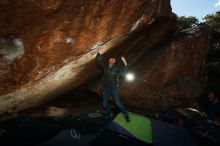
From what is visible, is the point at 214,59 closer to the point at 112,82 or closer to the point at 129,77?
the point at 129,77

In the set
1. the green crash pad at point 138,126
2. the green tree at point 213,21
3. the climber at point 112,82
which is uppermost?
the green tree at point 213,21

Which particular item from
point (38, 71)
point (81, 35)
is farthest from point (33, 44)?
point (81, 35)

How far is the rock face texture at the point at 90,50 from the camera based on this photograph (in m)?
5.54

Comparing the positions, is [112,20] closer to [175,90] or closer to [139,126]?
[139,126]

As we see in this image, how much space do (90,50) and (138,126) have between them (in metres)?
2.90

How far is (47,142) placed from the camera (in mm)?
5527

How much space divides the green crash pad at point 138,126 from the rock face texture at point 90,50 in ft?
4.14

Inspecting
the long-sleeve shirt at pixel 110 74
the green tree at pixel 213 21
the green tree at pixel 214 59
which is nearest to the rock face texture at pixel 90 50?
the long-sleeve shirt at pixel 110 74

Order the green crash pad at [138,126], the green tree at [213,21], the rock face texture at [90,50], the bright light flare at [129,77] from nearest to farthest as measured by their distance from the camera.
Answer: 1. the rock face texture at [90,50]
2. the green crash pad at [138,126]
3. the bright light flare at [129,77]
4. the green tree at [213,21]

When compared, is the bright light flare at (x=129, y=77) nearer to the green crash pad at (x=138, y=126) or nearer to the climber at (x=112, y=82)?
the green crash pad at (x=138, y=126)

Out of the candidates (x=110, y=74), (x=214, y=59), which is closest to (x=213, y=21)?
(x=214, y=59)

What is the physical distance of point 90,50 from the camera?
7.19 meters

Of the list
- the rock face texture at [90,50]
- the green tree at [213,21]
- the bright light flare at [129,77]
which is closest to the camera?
the rock face texture at [90,50]

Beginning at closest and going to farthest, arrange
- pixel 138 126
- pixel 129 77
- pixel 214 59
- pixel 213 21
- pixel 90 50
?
pixel 90 50
pixel 138 126
pixel 129 77
pixel 214 59
pixel 213 21
